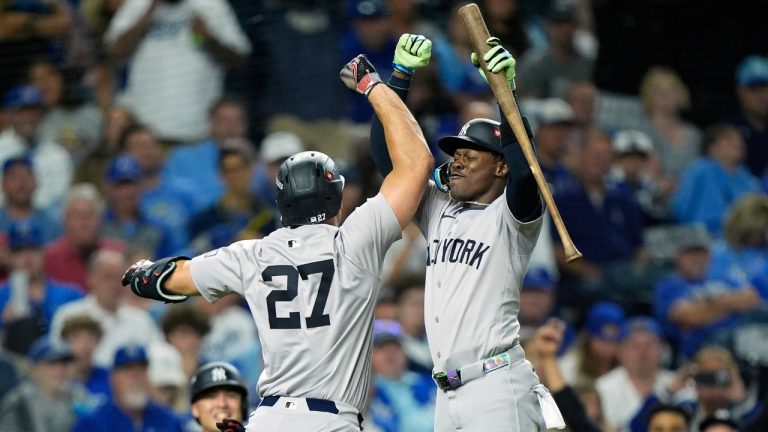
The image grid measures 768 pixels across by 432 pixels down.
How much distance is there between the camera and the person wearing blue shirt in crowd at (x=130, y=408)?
8.27 meters

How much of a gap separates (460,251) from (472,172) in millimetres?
308

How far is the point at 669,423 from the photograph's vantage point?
7762mm

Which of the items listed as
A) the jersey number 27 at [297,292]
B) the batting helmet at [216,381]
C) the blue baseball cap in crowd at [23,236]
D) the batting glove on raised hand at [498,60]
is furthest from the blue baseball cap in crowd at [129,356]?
the batting glove on raised hand at [498,60]

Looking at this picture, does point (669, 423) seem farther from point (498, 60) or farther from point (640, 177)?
point (640, 177)

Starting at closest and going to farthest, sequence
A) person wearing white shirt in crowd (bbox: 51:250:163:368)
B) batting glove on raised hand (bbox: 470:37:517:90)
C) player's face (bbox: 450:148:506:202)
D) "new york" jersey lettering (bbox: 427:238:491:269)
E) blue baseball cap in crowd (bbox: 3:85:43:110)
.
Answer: batting glove on raised hand (bbox: 470:37:517:90)
"new york" jersey lettering (bbox: 427:238:491:269)
player's face (bbox: 450:148:506:202)
person wearing white shirt in crowd (bbox: 51:250:163:368)
blue baseball cap in crowd (bbox: 3:85:43:110)

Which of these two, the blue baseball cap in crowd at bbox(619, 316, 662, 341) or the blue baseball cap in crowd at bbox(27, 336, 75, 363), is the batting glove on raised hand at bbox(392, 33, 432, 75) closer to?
the blue baseball cap in crowd at bbox(27, 336, 75, 363)

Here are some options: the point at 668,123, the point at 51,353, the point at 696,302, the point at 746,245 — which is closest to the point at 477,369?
the point at 51,353

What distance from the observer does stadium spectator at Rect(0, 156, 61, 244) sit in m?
9.95

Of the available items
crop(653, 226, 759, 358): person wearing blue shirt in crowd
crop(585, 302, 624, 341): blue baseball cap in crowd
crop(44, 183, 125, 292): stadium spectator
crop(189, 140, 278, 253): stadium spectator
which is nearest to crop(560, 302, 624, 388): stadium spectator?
crop(585, 302, 624, 341): blue baseball cap in crowd

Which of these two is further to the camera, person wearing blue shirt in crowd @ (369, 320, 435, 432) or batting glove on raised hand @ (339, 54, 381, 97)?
person wearing blue shirt in crowd @ (369, 320, 435, 432)

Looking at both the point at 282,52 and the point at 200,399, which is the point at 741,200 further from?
the point at 200,399

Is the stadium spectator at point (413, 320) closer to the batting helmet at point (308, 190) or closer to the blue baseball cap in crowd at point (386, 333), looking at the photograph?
the blue baseball cap in crowd at point (386, 333)

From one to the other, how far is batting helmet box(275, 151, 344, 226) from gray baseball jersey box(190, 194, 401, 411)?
0.18 ft

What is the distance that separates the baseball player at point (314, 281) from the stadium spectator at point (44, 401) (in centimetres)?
309
